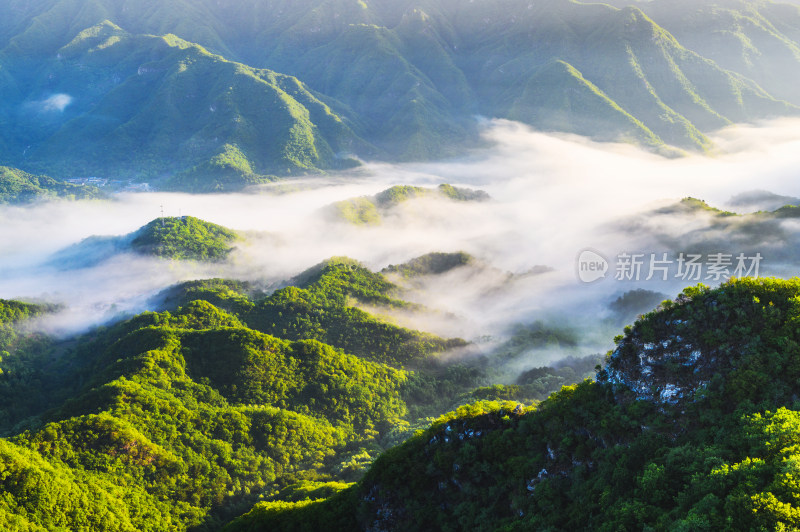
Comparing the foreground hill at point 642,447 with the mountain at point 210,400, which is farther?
the mountain at point 210,400

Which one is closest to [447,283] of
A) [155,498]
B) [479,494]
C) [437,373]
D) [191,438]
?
[437,373]

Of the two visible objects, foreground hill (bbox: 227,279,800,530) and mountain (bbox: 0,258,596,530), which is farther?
mountain (bbox: 0,258,596,530)

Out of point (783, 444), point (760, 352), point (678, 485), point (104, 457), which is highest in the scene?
point (760, 352)

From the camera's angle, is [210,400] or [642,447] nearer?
[642,447]

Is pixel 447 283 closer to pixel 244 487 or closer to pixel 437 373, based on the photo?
pixel 437 373

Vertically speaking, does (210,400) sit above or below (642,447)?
below

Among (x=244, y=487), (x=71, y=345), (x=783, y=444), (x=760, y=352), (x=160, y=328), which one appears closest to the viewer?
(x=783, y=444)

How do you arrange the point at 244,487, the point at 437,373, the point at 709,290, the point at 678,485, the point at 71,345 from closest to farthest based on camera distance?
the point at 678,485 → the point at 709,290 → the point at 244,487 → the point at 437,373 → the point at 71,345

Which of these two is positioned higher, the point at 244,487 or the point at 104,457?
the point at 104,457
